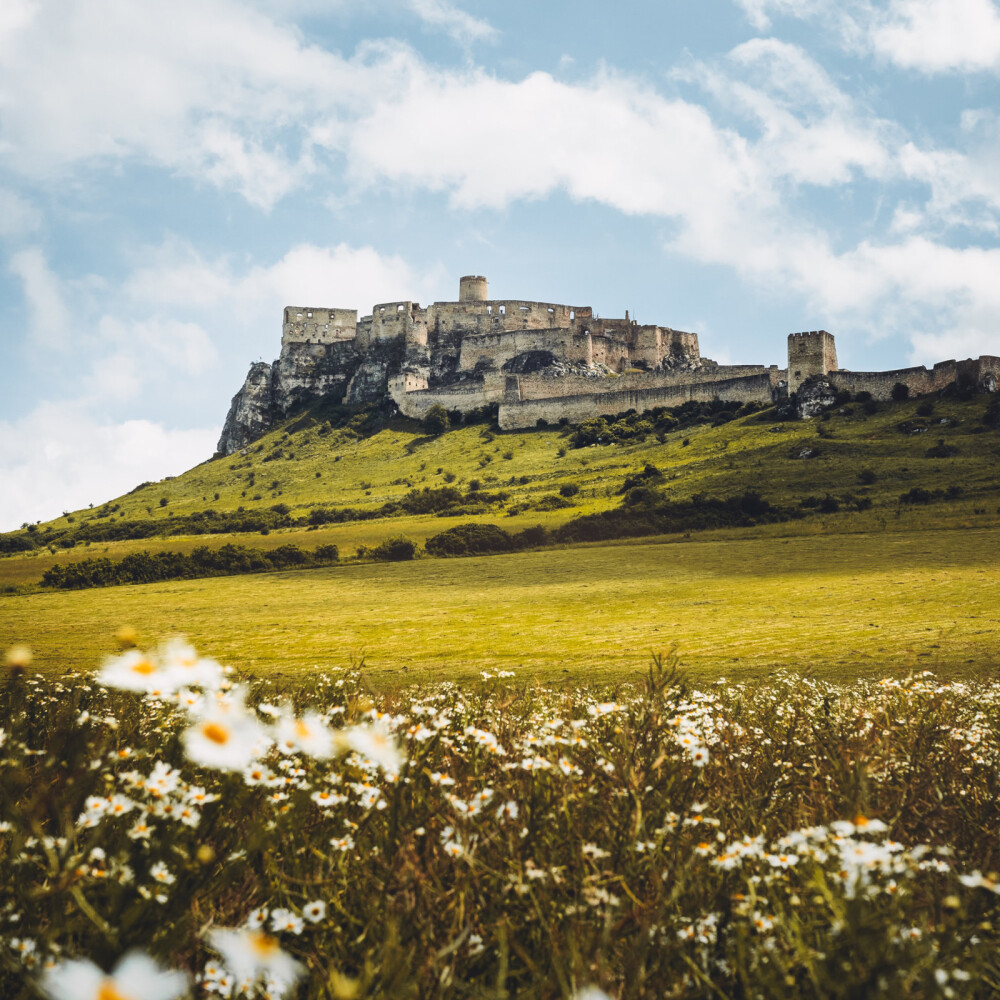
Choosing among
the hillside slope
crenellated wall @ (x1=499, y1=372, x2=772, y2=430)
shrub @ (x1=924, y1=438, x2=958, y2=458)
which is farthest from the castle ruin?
shrub @ (x1=924, y1=438, x2=958, y2=458)

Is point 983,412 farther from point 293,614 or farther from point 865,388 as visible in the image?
point 293,614

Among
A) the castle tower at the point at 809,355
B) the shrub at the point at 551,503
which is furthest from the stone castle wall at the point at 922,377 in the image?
the shrub at the point at 551,503

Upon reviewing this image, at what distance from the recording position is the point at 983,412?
2335 inches

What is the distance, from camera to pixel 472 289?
11019 cm

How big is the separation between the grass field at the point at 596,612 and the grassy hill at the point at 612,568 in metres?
0.15

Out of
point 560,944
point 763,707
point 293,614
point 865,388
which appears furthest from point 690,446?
point 560,944

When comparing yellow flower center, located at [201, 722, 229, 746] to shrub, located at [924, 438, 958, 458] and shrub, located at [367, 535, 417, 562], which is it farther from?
shrub, located at [924, 438, 958, 458]

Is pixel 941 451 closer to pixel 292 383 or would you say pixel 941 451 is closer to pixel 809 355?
pixel 809 355

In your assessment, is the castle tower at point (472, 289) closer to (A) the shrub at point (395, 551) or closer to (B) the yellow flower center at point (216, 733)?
(A) the shrub at point (395, 551)

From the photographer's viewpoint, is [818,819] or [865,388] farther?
[865,388]

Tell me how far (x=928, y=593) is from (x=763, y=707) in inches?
784

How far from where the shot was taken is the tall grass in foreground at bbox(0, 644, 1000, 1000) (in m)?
2.07

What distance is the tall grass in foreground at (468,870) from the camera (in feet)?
6.78

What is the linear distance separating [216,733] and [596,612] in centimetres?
2260
